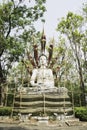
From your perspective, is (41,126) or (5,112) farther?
(5,112)

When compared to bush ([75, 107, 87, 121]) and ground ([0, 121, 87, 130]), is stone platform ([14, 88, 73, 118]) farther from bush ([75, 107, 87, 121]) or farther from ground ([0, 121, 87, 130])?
ground ([0, 121, 87, 130])

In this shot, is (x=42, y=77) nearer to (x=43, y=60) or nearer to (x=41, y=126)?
(x=43, y=60)

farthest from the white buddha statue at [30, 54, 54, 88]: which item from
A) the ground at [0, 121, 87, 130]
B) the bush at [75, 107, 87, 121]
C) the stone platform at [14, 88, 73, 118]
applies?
the ground at [0, 121, 87, 130]

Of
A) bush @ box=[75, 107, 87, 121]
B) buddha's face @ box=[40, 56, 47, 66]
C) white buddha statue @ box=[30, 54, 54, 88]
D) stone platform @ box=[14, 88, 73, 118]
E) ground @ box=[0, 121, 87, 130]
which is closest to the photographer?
ground @ box=[0, 121, 87, 130]

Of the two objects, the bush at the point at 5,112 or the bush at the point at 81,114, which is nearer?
the bush at the point at 81,114

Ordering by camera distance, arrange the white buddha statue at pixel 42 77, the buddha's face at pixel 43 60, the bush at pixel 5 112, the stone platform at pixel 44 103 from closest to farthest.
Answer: the stone platform at pixel 44 103 → the bush at pixel 5 112 → the white buddha statue at pixel 42 77 → the buddha's face at pixel 43 60

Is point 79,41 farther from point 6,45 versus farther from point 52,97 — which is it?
point 52,97

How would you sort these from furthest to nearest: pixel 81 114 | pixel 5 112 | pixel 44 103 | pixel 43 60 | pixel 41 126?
1. pixel 43 60
2. pixel 5 112
3. pixel 81 114
4. pixel 44 103
5. pixel 41 126

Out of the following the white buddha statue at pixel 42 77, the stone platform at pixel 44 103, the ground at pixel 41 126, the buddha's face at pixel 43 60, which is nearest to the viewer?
the ground at pixel 41 126

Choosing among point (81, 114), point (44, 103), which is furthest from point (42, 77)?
point (81, 114)

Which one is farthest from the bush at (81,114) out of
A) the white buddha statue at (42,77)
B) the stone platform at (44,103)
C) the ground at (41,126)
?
the white buddha statue at (42,77)

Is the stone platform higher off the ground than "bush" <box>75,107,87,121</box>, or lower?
higher

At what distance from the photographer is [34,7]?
23.1m

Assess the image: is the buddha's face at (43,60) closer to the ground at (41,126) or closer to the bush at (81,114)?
the bush at (81,114)
